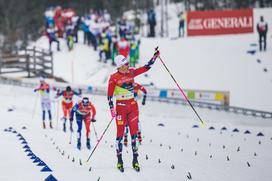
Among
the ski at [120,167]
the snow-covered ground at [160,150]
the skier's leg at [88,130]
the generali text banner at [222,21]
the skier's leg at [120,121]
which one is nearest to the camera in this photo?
the snow-covered ground at [160,150]

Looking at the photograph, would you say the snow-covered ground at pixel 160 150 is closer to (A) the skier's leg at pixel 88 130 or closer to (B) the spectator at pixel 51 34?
(A) the skier's leg at pixel 88 130

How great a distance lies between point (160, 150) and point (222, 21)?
2391 cm

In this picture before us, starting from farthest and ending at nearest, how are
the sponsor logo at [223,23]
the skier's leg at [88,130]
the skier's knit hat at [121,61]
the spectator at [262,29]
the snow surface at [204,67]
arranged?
1. the sponsor logo at [223,23]
2. the spectator at [262,29]
3. the snow surface at [204,67]
4. the skier's leg at [88,130]
5. the skier's knit hat at [121,61]

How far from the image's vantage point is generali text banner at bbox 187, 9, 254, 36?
36938 millimetres

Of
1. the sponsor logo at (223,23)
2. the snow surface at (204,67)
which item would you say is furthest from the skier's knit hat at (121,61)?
the sponsor logo at (223,23)

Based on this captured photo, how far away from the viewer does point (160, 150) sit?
14750 millimetres

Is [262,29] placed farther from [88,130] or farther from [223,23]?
[88,130]

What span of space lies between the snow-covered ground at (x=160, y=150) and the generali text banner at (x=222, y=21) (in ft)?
41.3

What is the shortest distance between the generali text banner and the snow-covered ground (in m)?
12.6

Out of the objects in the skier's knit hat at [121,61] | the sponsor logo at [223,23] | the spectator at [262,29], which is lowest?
the skier's knit hat at [121,61]

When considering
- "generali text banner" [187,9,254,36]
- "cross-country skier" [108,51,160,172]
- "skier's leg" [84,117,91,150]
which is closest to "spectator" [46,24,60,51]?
"generali text banner" [187,9,254,36]

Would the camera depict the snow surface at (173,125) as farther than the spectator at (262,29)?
No

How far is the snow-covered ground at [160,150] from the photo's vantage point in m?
10.9

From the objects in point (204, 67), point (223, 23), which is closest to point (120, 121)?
point (204, 67)
